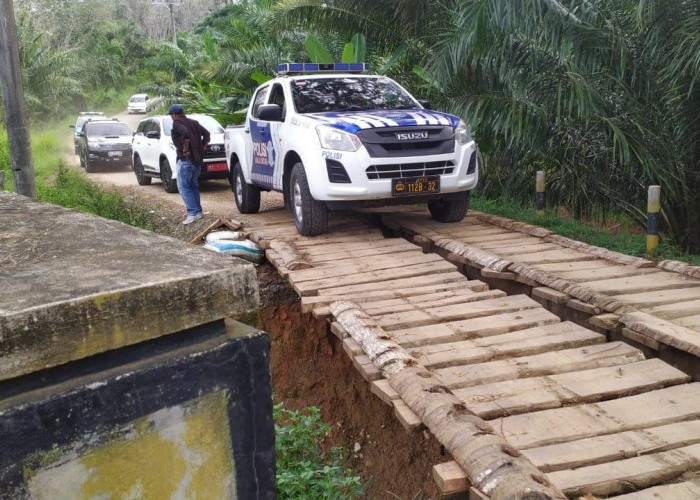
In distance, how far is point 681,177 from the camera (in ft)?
26.5

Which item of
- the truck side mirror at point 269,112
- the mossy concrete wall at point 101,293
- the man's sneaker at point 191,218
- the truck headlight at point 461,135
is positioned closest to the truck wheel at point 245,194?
the man's sneaker at point 191,218

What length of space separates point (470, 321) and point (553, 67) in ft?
15.6

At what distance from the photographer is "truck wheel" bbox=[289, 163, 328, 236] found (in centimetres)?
747

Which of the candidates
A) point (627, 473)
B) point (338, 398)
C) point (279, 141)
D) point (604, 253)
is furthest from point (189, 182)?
point (627, 473)

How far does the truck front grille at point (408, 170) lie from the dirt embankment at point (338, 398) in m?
1.62

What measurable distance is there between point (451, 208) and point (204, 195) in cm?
692

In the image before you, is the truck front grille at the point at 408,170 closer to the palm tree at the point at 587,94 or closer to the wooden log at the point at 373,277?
the wooden log at the point at 373,277

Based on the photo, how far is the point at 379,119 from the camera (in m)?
7.23

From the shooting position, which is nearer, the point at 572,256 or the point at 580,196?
the point at 572,256

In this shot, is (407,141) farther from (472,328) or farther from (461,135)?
(472,328)

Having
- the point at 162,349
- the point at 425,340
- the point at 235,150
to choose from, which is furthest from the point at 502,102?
the point at 162,349

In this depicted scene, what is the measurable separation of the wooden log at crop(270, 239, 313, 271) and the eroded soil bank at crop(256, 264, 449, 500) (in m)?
0.63

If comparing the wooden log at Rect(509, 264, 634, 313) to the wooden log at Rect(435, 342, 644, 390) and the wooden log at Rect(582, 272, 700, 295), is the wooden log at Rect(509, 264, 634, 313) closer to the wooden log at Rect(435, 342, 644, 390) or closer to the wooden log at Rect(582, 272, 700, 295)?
the wooden log at Rect(582, 272, 700, 295)

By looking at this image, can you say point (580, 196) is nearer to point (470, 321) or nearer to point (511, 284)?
point (511, 284)
